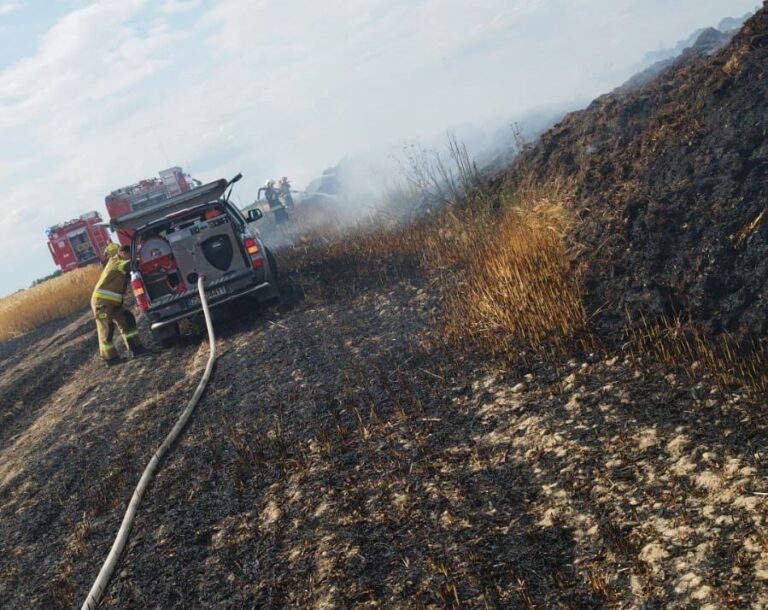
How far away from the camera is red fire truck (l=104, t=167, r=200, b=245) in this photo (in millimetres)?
21578

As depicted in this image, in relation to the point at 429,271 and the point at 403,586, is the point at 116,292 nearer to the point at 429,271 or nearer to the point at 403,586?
the point at 429,271

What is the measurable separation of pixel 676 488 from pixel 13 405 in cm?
1015

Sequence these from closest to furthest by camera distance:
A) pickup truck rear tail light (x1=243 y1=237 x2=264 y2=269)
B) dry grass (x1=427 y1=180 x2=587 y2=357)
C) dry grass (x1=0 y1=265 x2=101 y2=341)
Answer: dry grass (x1=427 y1=180 x2=587 y2=357), pickup truck rear tail light (x1=243 y1=237 x2=264 y2=269), dry grass (x1=0 y1=265 x2=101 y2=341)

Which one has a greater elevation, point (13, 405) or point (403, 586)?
point (13, 405)

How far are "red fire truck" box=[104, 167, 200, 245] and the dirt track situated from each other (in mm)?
15614

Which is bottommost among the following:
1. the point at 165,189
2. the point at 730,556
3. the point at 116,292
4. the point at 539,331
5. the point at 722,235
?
the point at 730,556

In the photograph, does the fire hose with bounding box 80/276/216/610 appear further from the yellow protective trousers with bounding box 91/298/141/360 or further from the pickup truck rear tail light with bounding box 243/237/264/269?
the yellow protective trousers with bounding box 91/298/141/360

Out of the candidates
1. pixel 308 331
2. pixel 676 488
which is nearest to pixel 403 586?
pixel 676 488

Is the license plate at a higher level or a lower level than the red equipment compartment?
lower

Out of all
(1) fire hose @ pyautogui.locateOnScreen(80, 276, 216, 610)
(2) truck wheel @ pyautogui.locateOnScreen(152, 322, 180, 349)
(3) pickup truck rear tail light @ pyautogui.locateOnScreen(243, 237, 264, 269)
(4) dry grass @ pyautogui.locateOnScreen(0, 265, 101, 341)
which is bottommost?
(1) fire hose @ pyautogui.locateOnScreen(80, 276, 216, 610)

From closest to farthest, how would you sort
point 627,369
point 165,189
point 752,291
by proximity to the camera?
point 752,291 → point 627,369 → point 165,189

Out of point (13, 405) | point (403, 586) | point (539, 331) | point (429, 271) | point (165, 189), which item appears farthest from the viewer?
point (165, 189)

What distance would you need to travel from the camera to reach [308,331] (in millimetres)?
8836

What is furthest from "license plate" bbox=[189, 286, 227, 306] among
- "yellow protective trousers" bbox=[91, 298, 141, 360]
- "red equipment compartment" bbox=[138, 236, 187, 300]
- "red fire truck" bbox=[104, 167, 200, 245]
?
"red fire truck" bbox=[104, 167, 200, 245]
